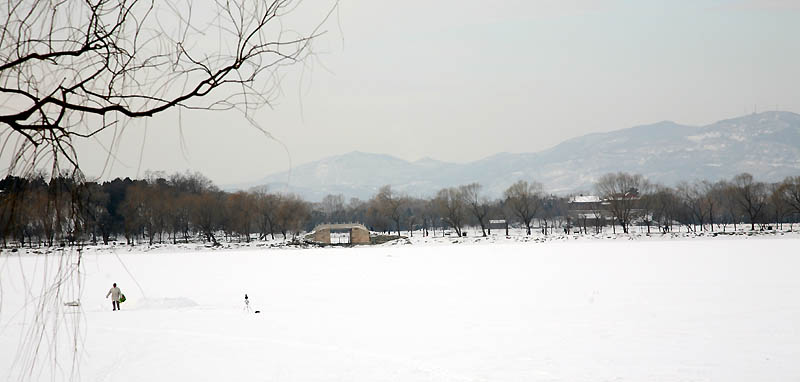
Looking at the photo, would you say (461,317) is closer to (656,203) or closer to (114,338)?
(114,338)

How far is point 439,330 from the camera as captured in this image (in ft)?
56.0

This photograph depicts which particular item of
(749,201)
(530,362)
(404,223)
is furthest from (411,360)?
(404,223)

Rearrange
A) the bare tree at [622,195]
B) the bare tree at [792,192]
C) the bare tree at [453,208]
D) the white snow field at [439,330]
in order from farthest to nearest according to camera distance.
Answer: the bare tree at [453,208]
the bare tree at [622,195]
the bare tree at [792,192]
the white snow field at [439,330]

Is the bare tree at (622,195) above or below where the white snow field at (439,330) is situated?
above

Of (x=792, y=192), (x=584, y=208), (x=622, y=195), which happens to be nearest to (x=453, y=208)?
(x=622, y=195)

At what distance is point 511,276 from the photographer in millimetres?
32250

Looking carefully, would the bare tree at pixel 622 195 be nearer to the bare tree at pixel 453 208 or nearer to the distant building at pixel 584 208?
the distant building at pixel 584 208

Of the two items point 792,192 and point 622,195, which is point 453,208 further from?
point 792,192

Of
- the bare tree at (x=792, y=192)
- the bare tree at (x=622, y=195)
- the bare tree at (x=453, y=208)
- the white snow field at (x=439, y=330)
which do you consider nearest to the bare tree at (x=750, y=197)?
the bare tree at (x=792, y=192)

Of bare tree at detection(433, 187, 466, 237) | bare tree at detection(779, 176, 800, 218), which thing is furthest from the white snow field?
bare tree at detection(433, 187, 466, 237)

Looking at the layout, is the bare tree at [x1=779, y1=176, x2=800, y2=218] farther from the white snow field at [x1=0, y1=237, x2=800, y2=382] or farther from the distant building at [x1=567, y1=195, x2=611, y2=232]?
the white snow field at [x1=0, y1=237, x2=800, y2=382]

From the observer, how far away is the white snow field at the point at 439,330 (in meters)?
12.2

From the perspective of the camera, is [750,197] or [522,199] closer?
[750,197]

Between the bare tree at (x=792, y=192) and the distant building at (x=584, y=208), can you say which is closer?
the bare tree at (x=792, y=192)
